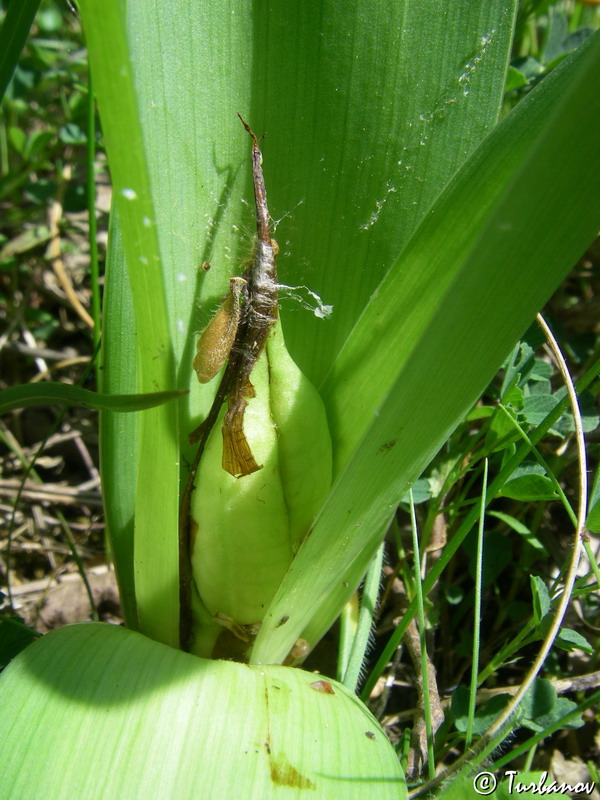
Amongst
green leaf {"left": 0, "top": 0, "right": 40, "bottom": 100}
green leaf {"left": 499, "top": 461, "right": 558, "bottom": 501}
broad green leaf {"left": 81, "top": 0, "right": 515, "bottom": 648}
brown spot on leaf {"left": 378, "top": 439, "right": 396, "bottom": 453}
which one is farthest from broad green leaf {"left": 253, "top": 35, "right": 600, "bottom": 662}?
green leaf {"left": 0, "top": 0, "right": 40, "bottom": 100}

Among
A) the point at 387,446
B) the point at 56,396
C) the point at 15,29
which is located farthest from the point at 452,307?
the point at 15,29

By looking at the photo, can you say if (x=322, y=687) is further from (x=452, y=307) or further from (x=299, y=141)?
(x=299, y=141)

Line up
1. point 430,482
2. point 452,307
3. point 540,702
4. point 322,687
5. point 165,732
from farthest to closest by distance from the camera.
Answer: point 430,482 < point 540,702 < point 322,687 < point 165,732 < point 452,307

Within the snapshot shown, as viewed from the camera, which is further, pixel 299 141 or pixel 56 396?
pixel 299 141

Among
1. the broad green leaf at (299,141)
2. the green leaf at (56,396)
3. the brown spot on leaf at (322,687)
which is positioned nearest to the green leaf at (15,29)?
the broad green leaf at (299,141)

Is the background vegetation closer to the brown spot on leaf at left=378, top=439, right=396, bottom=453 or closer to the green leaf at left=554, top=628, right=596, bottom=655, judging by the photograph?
the green leaf at left=554, top=628, right=596, bottom=655
